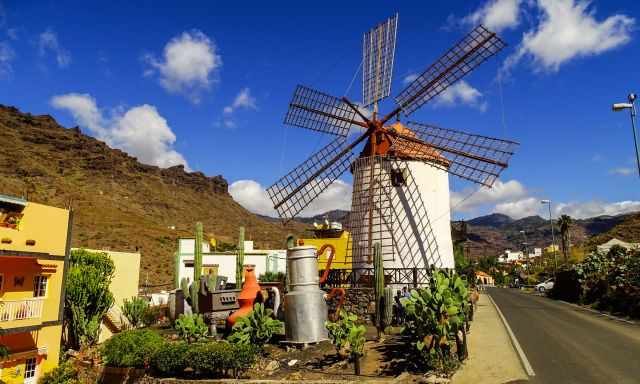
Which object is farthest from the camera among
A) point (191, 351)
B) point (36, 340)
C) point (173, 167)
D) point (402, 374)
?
point (173, 167)

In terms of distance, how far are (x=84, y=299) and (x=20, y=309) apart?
4069 millimetres

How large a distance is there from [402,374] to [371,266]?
33.6ft

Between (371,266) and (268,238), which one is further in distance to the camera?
(268,238)

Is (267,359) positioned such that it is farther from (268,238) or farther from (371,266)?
(268,238)

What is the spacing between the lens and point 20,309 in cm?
1708

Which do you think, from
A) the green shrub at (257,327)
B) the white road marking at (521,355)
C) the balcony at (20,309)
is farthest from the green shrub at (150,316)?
the white road marking at (521,355)

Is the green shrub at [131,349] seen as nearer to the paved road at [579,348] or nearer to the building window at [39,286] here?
the building window at [39,286]

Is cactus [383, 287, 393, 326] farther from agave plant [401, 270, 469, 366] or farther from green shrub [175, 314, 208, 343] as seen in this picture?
green shrub [175, 314, 208, 343]

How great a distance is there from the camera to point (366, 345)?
50.3ft

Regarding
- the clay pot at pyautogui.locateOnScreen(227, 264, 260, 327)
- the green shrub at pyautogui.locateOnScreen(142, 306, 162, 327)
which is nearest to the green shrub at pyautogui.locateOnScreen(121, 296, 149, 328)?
the green shrub at pyautogui.locateOnScreen(142, 306, 162, 327)

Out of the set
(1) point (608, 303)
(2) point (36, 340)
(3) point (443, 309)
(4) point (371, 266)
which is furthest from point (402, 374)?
(1) point (608, 303)

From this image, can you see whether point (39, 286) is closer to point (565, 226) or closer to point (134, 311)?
point (134, 311)

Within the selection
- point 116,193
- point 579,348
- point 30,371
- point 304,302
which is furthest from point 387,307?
point 116,193

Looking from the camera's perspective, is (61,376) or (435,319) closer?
(435,319)
